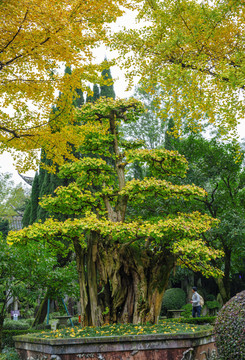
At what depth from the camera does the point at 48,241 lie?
904 cm

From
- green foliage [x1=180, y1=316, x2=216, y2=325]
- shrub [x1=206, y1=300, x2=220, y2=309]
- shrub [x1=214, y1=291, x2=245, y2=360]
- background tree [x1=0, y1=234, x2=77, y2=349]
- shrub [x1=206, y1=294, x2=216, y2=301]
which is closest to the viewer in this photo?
shrub [x1=214, y1=291, x2=245, y2=360]

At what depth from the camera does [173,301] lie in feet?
59.5

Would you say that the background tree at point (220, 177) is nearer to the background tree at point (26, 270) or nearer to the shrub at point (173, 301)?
the shrub at point (173, 301)

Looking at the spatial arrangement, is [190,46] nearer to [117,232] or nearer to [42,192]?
[117,232]

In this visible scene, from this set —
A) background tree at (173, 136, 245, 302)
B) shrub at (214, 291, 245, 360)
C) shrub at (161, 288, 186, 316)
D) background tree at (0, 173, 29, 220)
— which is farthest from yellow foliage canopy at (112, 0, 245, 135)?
background tree at (0, 173, 29, 220)

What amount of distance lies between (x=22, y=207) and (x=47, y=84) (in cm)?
2598

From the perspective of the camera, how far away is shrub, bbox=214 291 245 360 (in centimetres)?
482

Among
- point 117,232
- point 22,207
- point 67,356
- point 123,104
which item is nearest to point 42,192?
point 123,104

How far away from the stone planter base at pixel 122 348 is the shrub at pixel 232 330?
58.0 inches

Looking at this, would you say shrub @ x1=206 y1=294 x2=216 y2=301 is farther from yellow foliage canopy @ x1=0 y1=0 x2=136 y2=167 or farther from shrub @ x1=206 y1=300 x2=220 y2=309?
yellow foliage canopy @ x1=0 y1=0 x2=136 y2=167

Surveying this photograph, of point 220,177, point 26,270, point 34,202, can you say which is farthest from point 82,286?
point 34,202

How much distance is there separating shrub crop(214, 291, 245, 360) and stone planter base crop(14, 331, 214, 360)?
58.0 inches

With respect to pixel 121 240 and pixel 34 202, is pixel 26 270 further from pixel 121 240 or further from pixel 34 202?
pixel 34 202

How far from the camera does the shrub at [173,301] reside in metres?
18.0
